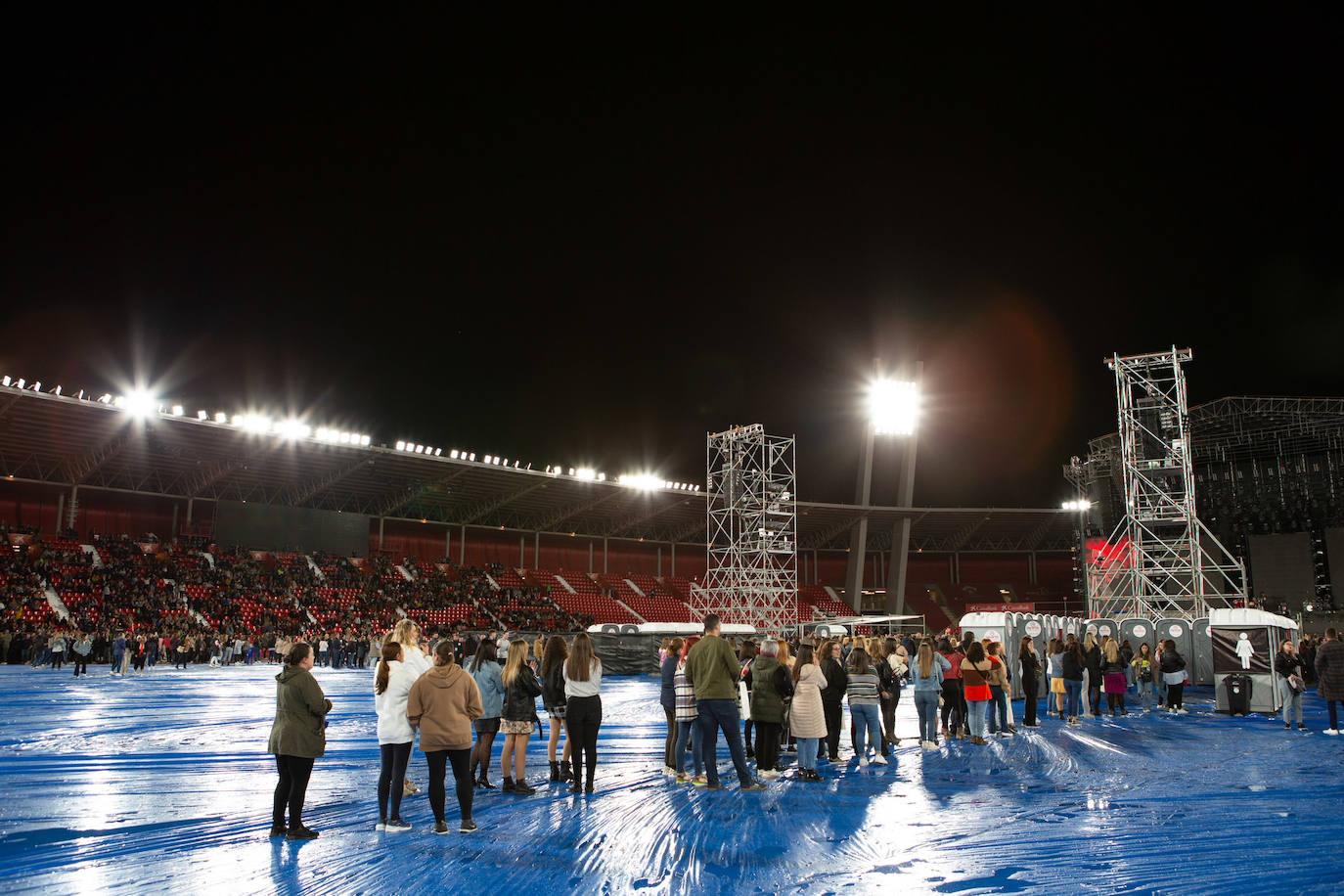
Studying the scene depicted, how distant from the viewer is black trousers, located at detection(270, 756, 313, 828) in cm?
621

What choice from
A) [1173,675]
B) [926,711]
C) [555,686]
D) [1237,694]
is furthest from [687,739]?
[1237,694]

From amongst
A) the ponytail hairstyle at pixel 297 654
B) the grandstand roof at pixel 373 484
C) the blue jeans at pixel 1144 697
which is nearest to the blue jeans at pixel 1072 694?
the blue jeans at pixel 1144 697

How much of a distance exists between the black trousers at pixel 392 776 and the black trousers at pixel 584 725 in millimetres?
1731

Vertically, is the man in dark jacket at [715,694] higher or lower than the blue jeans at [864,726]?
higher

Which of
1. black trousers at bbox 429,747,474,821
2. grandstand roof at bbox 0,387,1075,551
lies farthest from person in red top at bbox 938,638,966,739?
grandstand roof at bbox 0,387,1075,551

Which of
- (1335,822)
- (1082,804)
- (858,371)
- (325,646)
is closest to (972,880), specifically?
(1082,804)

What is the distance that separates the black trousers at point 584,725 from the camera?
802 centimetres

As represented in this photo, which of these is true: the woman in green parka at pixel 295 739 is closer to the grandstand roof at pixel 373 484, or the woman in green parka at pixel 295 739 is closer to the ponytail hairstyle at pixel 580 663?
the ponytail hairstyle at pixel 580 663

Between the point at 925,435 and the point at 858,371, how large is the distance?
8.50m

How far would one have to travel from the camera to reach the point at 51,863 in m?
5.50

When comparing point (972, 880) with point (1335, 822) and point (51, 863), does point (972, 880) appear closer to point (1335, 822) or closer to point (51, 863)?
point (1335, 822)

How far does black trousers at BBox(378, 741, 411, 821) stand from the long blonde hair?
1.53m

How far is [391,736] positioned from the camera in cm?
661

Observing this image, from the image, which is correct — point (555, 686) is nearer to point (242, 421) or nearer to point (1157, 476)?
point (1157, 476)
